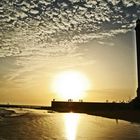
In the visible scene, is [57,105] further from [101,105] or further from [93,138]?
[93,138]

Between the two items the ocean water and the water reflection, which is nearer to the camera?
the ocean water

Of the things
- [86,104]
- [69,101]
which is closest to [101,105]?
[86,104]

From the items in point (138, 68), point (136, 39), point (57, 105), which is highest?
point (136, 39)

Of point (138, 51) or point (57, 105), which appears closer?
point (138, 51)

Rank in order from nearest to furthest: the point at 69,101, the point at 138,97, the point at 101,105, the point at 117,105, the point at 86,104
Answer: the point at 138,97 < the point at 117,105 < the point at 101,105 < the point at 86,104 < the point at 69,101

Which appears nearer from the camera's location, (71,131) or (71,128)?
(71,131)

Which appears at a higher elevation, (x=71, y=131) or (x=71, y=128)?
(x=71, y=131)

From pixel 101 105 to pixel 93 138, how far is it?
5084 centimetres

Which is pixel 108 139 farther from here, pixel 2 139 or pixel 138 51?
pixel 138 51

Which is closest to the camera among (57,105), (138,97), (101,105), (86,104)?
(138,97)

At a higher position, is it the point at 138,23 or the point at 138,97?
the point at 138,23

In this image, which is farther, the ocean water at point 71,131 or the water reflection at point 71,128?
the water reflection at point 71,128

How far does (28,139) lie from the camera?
21203 mm

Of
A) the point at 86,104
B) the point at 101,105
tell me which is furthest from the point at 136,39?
the point at 86,104
